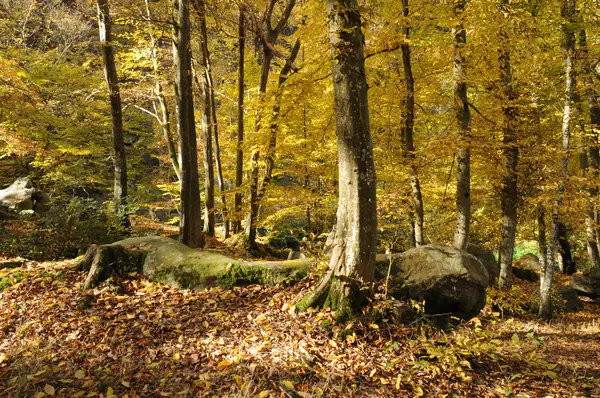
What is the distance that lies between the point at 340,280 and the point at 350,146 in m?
1.77

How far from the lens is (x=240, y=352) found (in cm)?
392

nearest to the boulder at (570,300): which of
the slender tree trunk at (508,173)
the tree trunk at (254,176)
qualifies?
the slender tree trunk at (508,173)

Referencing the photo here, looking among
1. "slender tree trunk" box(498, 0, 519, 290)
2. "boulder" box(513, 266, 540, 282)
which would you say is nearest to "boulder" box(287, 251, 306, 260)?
"slender tree trunk" box(498, 0, 519, 290)

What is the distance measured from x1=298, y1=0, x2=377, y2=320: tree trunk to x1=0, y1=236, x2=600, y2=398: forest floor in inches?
16.0

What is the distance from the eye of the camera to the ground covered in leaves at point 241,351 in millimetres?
3414

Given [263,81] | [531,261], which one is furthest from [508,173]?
[531,261]

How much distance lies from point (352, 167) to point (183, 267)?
3439mm

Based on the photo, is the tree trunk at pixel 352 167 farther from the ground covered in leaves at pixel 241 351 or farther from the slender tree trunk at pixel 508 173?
the slender tree trunk at pixel 508 173

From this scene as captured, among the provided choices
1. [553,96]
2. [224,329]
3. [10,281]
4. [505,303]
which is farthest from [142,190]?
[553,96]

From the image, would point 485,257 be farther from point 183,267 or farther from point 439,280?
point 183,267

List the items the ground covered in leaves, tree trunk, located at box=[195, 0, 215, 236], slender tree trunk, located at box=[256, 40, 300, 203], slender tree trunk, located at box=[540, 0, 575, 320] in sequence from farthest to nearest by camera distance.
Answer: tree trunk, located at box=[195, 0, 215, 236]
slender tree trunk, located at box=[540, 0, 575, 320]
slender tree trunk, located at box=[256, 40, 300, 203]
the ground covered in leaves

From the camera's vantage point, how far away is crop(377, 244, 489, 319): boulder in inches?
195

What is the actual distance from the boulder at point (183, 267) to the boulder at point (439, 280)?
1.50m

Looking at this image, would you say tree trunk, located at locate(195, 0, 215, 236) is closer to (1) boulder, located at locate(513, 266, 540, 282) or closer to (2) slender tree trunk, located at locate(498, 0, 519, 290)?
(2) slender tree trunk, located at locate(498, 0, 519, 290)
